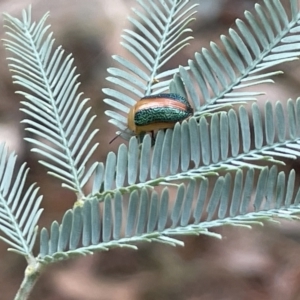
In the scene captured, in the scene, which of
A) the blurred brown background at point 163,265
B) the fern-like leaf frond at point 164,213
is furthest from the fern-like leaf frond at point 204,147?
the blurred brown background at point 163,265

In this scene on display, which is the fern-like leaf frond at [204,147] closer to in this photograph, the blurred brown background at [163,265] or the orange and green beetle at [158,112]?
the orange and green beetle at [158,112]

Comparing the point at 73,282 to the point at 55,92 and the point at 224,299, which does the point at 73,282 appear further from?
the point at 55,92

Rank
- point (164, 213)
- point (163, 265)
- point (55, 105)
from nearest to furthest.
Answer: point (164, 213), point (55, 105), point (163, 265)

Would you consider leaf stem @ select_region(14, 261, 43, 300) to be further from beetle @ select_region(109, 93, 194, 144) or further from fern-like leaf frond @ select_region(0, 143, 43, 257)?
beetle @ select_region(109, 93, 194, 144)

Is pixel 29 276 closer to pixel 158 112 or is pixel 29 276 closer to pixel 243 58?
pixel 158 112

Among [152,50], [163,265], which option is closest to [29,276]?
[152,50]
